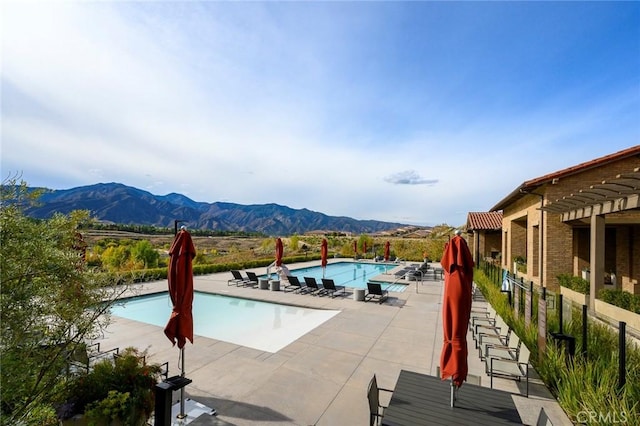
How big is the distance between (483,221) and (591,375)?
23.3 meters

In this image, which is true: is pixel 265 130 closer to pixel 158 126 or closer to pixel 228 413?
pixel 158 126

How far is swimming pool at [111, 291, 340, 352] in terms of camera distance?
9383 millimetres

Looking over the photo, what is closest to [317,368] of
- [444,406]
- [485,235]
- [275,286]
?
[444,406]

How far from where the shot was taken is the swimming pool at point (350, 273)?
62.6 feet

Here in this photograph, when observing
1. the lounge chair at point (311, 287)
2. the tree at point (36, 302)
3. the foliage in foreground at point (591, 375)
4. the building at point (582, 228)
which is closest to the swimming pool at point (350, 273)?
Answer: the lounge chair at point (311, 287)

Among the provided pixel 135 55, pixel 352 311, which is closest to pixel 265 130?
pixel 135 55

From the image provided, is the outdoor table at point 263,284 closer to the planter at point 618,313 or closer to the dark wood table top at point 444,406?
the dark wood table top at point 444,406

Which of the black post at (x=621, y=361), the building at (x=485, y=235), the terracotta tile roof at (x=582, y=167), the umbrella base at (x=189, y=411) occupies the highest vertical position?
the terracotta tile roof at (x=582, y=167)

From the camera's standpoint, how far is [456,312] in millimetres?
3963

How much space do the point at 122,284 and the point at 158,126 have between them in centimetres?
913

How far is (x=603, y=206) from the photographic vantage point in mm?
8656

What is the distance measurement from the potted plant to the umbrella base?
0.55m

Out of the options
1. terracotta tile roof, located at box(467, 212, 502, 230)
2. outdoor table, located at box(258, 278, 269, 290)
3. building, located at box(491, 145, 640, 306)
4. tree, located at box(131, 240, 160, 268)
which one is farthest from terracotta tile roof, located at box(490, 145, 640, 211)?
tree, located at box(131, 240, 160, 268)

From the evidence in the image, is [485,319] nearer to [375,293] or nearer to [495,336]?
[495,336]
